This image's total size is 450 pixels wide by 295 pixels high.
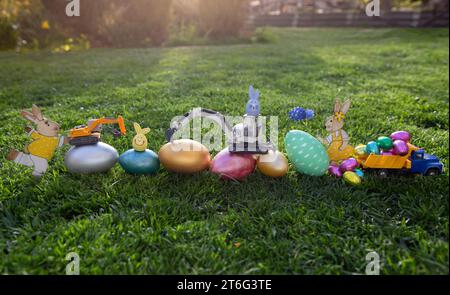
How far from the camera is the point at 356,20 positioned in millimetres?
16297

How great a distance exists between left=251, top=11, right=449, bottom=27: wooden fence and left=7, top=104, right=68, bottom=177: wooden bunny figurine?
15.3 metres

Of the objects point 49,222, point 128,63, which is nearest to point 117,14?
point 128,63

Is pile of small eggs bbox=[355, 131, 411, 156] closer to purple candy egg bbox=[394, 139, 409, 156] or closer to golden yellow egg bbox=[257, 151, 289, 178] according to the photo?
purple candy egg bbox=[394, 139, 409, 156]

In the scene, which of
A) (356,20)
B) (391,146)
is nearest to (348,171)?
(391,146)

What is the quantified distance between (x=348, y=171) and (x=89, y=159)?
162cm

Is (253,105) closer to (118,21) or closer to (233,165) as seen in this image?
(233,165)

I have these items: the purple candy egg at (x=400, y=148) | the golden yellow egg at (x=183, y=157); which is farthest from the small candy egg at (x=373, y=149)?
the golden yellow egg at (x=183, y=157)

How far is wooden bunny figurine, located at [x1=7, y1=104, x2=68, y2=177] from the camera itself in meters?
2.40

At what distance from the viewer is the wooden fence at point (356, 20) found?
1455 centimetres

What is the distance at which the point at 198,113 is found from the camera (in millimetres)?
2494

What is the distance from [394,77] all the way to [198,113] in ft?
14.8

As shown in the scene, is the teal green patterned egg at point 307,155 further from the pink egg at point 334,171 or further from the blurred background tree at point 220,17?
the blurred background tree at point 220,17

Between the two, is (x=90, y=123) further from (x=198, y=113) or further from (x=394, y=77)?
(x=394, y=77)
